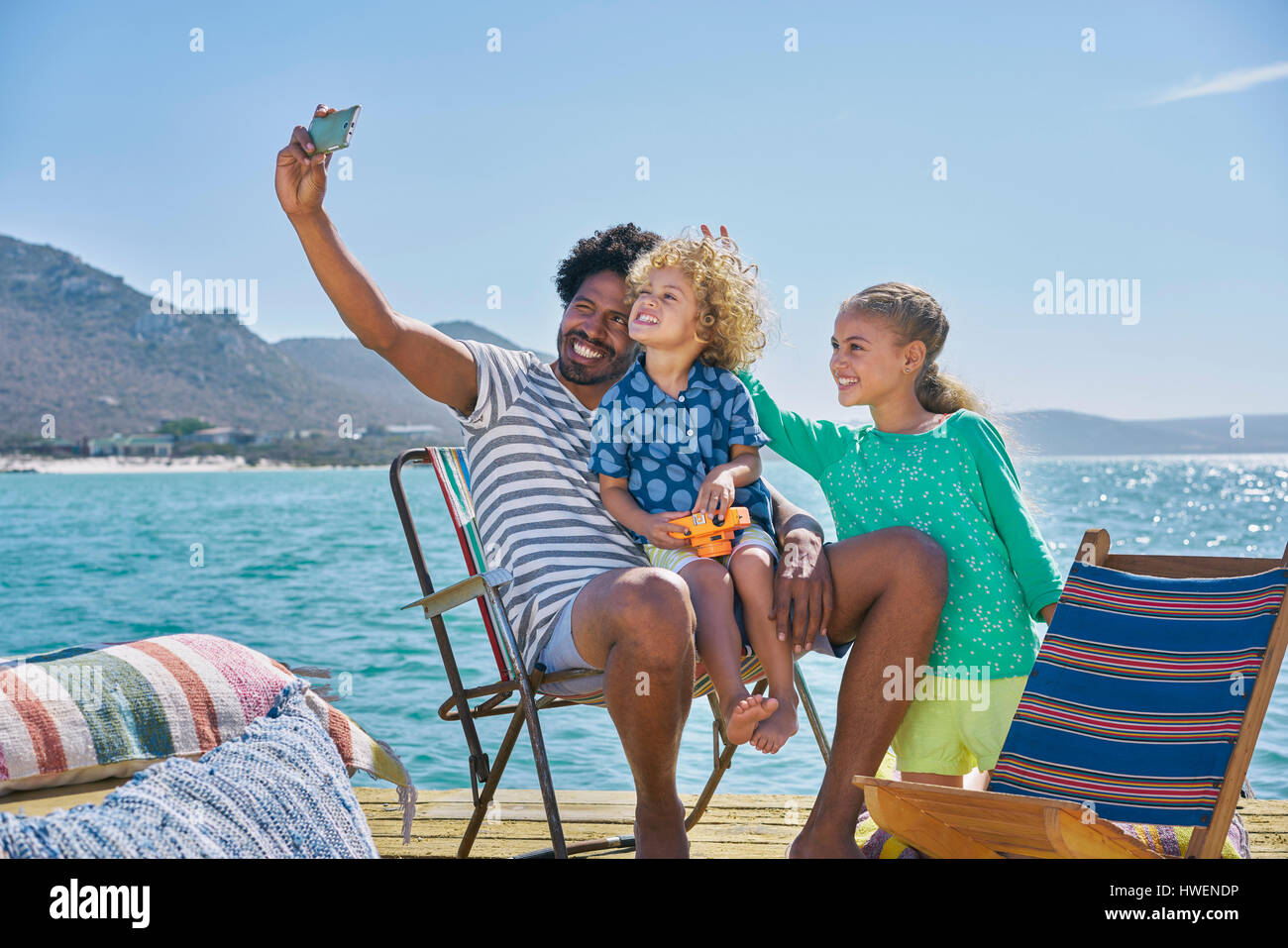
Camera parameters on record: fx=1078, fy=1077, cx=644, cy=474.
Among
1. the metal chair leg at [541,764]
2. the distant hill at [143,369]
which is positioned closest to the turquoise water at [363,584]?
the metal chair leg at [541,764]

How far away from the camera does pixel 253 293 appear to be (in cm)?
361

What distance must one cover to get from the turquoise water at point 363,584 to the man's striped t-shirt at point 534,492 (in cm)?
105

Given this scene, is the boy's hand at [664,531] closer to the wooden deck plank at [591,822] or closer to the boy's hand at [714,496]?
the boy's hand at [714,496]

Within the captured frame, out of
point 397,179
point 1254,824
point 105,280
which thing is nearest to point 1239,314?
point 397,179

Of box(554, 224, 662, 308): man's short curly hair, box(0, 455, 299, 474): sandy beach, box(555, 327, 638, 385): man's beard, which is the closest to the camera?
box(555, 327, 638, 385): man's beard

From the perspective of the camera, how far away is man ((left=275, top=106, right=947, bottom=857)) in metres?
2.03

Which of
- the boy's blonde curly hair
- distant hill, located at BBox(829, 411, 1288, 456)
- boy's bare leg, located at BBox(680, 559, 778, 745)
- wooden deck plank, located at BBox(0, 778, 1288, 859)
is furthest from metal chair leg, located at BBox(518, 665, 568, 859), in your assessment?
distant hill, located at BBox(829, 411, 1288, 456)

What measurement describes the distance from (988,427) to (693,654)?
0.93 m

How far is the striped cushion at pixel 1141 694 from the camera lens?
2.13 metres

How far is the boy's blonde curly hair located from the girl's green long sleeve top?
416 mm

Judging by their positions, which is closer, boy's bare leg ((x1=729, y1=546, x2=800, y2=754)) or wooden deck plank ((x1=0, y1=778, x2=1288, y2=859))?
boy's bare leg ((x1=729, y1=546, x2=800, y2=754))

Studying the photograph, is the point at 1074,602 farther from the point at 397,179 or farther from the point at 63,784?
the point at 397,179

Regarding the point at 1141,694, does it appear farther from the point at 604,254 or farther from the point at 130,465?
the point at 130,465

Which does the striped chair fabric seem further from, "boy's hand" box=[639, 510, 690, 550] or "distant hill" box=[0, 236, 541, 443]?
"distant hill" box=[0, 236, 541, 443]
